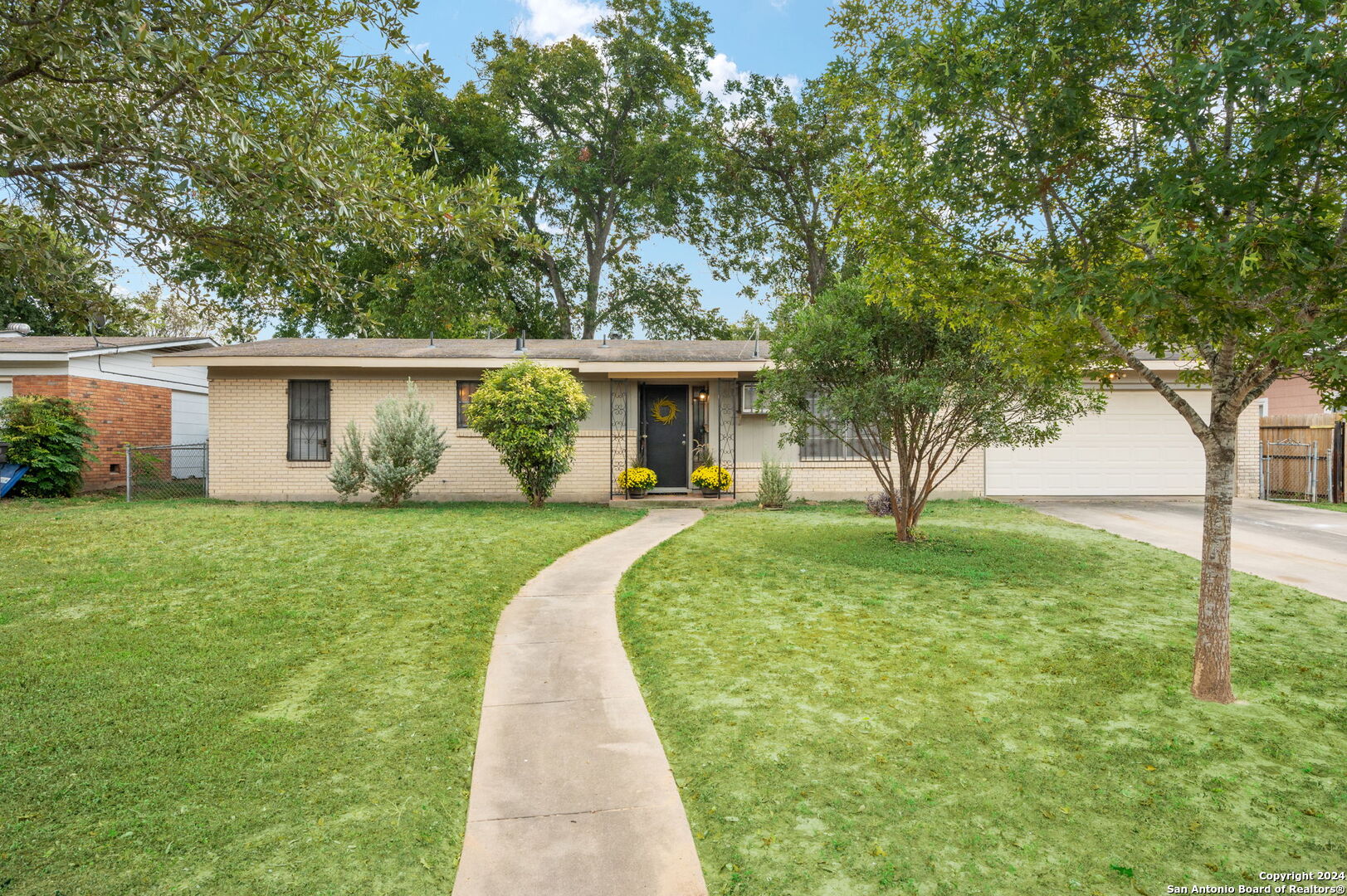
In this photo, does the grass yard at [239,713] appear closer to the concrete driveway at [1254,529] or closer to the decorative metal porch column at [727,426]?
the decorative metal porch column at [727,426]

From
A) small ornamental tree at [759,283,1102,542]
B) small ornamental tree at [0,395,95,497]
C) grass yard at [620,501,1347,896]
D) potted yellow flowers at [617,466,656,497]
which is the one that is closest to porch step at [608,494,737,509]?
potted yellow flowers at [617,466,656,497]

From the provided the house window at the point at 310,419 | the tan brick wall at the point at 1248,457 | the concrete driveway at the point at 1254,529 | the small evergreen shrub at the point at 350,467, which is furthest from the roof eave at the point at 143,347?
the tan brick wall at the point at 1248,457

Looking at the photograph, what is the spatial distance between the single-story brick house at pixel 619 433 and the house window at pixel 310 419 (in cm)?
2

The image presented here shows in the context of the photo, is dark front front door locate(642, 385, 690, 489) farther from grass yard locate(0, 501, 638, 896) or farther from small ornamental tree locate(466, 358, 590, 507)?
grass yard locate(0, 501, 638, 896)

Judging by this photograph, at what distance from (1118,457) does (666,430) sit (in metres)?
9.42

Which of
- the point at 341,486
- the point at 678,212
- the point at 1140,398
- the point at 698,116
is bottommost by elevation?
the point at 341,486

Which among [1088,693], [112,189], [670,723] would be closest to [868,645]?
[1088,693]

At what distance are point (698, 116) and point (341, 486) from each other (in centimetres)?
1947

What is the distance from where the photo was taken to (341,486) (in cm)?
1264

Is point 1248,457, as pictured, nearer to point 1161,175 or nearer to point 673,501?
point 673,501

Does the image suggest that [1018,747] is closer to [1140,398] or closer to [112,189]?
[112,189]

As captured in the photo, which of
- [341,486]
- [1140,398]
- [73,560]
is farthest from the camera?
[1140,398]

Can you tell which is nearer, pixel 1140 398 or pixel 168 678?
pixel 168 678

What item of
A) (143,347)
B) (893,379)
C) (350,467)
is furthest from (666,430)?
(143,347)
